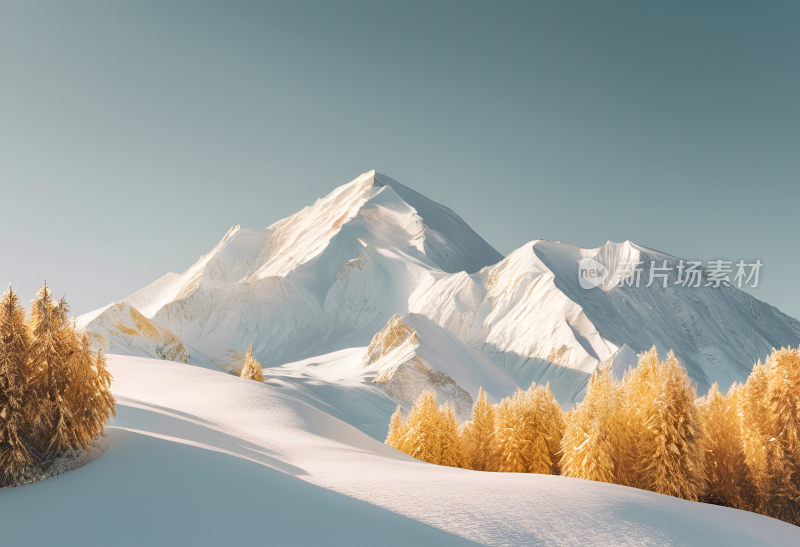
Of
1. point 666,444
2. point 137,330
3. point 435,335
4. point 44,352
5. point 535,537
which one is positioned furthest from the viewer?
point 435,335

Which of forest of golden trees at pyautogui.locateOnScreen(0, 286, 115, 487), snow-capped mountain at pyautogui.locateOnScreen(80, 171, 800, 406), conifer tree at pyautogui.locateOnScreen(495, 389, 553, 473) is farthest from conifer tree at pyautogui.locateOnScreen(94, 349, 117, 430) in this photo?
snow-capped mountain at pyautogui.locateOnScreen(80, 171, 800, 406)

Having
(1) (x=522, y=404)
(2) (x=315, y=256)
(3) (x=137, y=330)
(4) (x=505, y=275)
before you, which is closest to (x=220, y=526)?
(1) (x=522, y=404)

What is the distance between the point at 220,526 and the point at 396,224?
188 m

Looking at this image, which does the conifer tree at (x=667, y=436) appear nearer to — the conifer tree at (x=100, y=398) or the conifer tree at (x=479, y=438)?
the conifer tree at (x=479, y=438)

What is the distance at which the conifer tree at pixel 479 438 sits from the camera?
39.9 metres

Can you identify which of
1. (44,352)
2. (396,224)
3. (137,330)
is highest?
(396,224)

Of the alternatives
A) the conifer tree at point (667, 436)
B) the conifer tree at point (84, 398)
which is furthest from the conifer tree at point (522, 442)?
the conifer tree at point (84, 398)

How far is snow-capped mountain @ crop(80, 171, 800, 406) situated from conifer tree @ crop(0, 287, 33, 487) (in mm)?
93982

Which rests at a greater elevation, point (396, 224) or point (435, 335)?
point (396, 224)

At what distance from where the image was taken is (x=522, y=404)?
3694 centimetres

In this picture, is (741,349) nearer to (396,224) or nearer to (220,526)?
(396,224)

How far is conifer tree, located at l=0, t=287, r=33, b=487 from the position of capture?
32.9 ft

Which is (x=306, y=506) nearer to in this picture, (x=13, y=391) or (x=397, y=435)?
(x=13, y=391)

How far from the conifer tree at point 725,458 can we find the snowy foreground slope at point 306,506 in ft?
47.9
